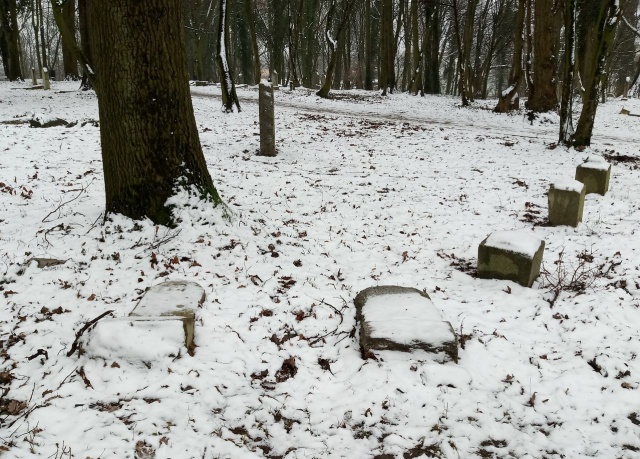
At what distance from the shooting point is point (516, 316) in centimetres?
418

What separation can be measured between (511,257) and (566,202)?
2.11m

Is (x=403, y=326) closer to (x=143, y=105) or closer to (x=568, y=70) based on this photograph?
(x=143, y=105)

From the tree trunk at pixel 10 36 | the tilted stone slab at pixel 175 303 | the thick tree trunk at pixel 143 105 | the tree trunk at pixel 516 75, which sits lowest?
the tilted stone slab at pixel 175 303

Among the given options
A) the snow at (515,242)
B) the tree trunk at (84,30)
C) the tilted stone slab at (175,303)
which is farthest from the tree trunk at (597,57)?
the tree trunk at (84,30)

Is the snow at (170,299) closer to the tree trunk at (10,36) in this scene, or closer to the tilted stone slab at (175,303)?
the tilted stone slab at (175,303)

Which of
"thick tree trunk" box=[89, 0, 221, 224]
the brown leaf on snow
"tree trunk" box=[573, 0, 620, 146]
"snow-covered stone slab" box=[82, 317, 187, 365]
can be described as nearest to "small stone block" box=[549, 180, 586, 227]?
the brown leaf on snow

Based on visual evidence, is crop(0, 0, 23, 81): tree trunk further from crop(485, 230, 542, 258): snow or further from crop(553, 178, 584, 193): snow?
crop(485, 230, 542, 258): snow

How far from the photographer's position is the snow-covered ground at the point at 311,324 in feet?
9.20

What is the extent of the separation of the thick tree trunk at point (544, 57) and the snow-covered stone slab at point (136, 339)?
1630 centimetres

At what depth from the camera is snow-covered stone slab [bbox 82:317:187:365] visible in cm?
324

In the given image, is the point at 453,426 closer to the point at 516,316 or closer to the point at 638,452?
the point at 638,452

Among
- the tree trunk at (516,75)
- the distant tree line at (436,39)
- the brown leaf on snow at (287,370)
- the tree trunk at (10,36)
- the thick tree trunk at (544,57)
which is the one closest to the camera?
the brown leaf on snow at (287,370)

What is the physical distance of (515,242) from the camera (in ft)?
15.4

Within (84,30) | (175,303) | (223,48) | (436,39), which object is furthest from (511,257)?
(436,39)
